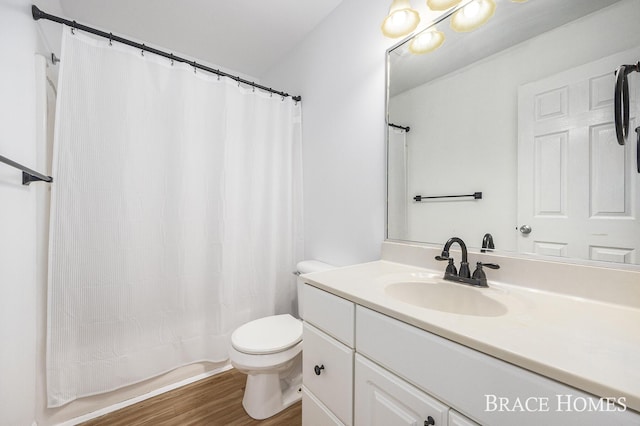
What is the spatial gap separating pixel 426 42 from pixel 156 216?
5.64ft

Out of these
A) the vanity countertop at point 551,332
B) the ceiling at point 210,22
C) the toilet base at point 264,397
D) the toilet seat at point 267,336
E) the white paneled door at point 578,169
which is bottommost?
the toilet base at point 264,397

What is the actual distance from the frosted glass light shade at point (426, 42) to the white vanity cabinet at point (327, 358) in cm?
123

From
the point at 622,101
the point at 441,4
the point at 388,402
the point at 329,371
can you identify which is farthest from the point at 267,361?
the point at 441,4

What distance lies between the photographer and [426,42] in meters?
1.21

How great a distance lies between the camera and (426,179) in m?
1.24

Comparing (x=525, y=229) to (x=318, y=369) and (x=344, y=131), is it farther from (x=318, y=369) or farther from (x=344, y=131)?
(x=344, y=131)

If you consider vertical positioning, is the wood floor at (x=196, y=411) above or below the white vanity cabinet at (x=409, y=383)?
below

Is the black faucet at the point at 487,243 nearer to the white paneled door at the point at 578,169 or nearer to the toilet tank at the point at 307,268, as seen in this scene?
the white paneled door at the point at 578,169

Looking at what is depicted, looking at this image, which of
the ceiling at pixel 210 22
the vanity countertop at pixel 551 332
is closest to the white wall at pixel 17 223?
the ceiling at pixel 210 22

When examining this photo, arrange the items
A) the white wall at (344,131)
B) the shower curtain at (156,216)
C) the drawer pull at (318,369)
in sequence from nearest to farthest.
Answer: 1. the drawer pull at (318,369)
2. the shower curtain at (156,216)
3. the white wall at (344,131)

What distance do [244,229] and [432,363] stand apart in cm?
145

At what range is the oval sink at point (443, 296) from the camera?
0.88 m

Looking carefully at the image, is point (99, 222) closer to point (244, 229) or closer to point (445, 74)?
point (244, 229)

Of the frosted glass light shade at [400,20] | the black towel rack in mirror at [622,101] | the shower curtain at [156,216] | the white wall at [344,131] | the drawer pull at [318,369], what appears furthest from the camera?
the white wall at [344,131]
